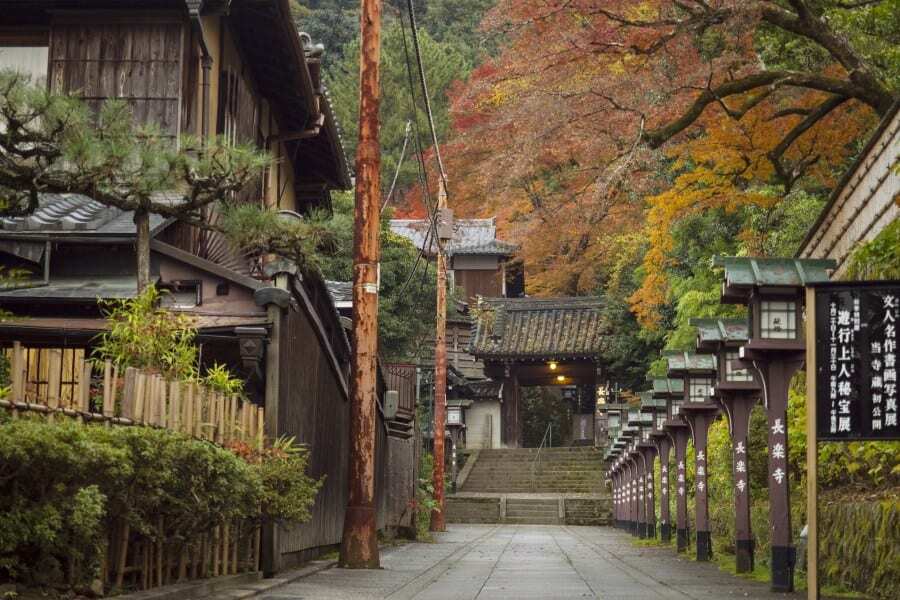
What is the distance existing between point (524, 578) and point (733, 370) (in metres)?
4.17

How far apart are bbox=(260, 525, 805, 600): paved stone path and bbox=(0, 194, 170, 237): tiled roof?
5.26m

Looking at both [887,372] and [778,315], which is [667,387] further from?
[887,372]

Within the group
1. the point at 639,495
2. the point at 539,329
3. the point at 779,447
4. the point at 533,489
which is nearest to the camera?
the point at 779,447

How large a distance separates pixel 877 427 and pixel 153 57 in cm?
1196

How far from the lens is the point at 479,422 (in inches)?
2648

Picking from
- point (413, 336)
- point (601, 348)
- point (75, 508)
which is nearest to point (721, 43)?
point (75, 508)

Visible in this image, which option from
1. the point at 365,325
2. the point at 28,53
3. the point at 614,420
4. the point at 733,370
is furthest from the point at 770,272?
the point at 614,420

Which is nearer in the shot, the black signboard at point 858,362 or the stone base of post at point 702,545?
the black signboard at point 858,362

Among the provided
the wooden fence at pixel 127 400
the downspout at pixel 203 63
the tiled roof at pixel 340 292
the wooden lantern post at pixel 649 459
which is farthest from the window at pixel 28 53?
the wooden lantern post at pixel 649 459

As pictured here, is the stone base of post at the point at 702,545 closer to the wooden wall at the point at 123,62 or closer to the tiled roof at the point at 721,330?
the tiled roof at the point at 721,330

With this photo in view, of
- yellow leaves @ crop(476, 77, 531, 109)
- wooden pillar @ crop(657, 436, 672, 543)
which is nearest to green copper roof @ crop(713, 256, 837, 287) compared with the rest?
yellow leaves @ crop(476, 77, 531, 109)

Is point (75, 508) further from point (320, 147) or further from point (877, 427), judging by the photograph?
point (320, 147)

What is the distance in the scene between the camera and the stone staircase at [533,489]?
53.7m

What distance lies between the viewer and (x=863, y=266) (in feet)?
52.2
